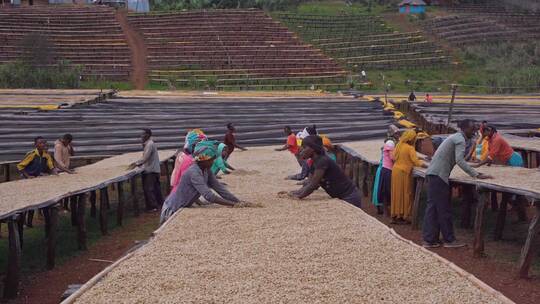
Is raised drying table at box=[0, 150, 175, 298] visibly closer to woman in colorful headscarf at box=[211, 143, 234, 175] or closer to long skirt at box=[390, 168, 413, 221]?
woman in colorful headscarf at box=[211, 143, 234, 175]

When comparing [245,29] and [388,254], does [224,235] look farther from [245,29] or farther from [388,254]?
[245,29]

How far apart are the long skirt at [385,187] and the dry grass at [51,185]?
4041 millimetres

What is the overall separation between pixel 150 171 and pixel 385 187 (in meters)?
3.96

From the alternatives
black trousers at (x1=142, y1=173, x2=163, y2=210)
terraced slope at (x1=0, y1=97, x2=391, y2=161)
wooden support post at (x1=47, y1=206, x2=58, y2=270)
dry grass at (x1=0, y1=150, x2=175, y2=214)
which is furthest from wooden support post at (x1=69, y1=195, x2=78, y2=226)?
terraced slope at (x1=0, y1=97, x2=391, y2=161)

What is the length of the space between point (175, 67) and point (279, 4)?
17.4m

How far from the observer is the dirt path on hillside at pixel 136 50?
36062 millimetres

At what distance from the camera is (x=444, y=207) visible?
8828 mm

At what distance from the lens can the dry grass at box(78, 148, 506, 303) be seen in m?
4.46

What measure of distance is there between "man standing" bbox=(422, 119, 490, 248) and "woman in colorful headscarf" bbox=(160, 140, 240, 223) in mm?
2600

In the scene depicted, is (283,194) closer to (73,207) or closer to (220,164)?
→ (220,164)

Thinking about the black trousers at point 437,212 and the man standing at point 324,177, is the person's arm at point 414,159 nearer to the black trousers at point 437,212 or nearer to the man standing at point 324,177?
the black trousers at point 437,212

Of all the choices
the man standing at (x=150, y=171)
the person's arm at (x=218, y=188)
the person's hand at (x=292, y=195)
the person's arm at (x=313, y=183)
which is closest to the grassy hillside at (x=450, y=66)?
the man standing at (x=150, y=171)

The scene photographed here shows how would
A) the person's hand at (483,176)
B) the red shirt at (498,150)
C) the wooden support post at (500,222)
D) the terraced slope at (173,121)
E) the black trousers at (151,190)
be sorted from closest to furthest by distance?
the person's hand at (483,176) → the wooden support post at (500,222) → the red shirt at (498,150) → the black trousers at (151,190) → the terraced slope at (173,121)

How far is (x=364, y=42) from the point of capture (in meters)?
44.5
